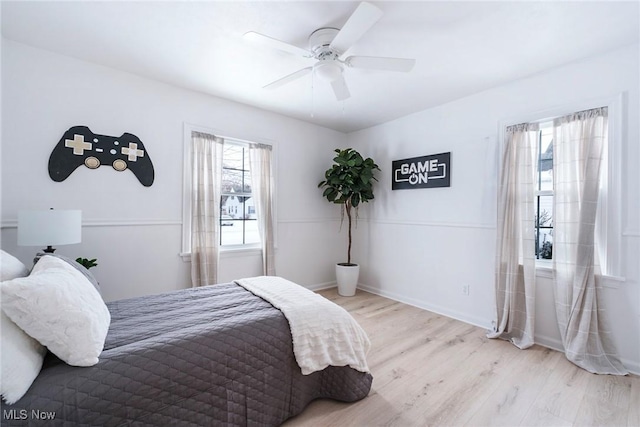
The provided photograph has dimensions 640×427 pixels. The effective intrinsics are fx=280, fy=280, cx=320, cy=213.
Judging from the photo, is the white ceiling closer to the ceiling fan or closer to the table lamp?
the ceiling fan

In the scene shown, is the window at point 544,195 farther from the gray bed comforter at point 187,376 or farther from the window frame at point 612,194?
the gray bed comforter at point 187,376

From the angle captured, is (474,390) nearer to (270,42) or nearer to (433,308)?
(433,308)

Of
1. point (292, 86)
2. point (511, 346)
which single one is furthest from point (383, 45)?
point (511, 346)

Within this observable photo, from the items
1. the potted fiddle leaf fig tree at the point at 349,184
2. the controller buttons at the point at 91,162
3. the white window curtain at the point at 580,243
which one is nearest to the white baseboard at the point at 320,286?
the potted fiddle leaf fig tree at the point at 349,184

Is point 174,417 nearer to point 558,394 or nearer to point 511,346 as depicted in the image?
point 558,394

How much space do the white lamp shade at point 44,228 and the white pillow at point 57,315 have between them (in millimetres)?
897

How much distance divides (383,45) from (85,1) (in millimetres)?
2017

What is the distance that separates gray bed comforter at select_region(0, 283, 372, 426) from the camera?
1.04 metres

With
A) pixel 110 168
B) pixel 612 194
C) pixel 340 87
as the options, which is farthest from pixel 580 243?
pixel 110 168

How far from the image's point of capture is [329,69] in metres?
2.10

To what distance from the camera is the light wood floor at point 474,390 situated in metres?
1.64

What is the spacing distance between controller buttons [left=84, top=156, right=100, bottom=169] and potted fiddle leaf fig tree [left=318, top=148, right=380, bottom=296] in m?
2.59

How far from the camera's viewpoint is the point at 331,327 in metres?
1.70

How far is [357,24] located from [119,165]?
2463 millimetres
